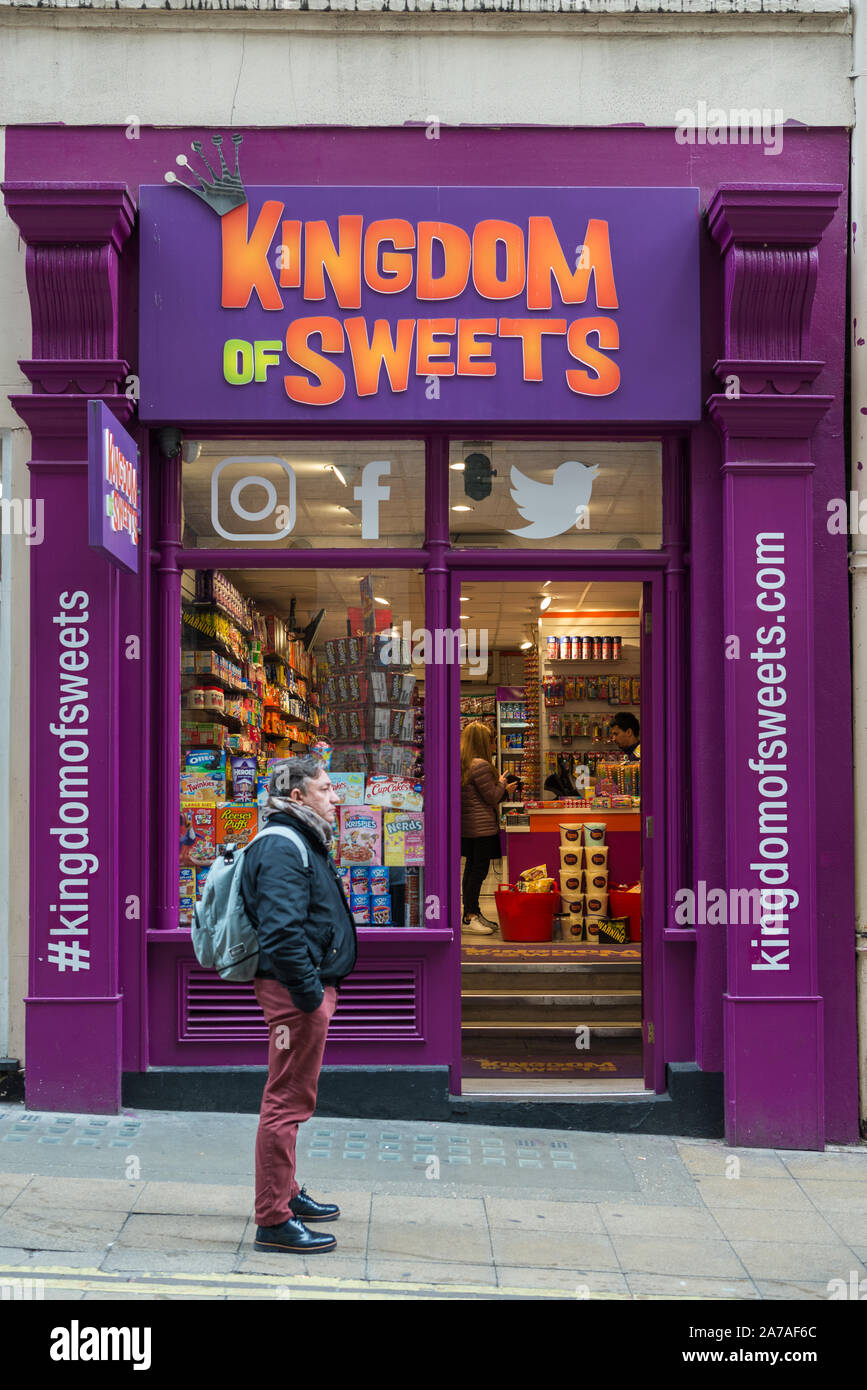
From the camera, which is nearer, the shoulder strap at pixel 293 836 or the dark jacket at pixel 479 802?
the shoulder strap at pixel 293 836

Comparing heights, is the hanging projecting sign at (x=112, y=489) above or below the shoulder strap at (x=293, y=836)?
above

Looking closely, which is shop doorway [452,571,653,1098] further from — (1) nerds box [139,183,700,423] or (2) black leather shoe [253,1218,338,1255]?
(2) black leather shoe [253,1218,338,1255]

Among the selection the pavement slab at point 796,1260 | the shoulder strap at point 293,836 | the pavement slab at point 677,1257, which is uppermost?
the shoulder strap at point 293,836

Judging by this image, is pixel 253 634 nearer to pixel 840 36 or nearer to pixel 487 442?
pixel 487 442

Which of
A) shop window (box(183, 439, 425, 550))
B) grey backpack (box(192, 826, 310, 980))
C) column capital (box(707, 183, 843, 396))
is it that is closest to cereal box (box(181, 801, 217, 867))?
shop window (box(183, 439, 425, 550))

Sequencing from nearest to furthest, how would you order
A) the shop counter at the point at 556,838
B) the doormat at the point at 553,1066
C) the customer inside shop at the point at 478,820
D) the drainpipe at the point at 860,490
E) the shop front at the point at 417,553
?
the shop front at the point at 417,553 < the drainpipe at the point at 860,490 < the doormat at the point at 553,1066 < the customer inside shop at the point at 478,820 < the shop counter at the point at 556,838

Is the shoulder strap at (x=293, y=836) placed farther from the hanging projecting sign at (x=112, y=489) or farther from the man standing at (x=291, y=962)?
the hanging projecting sign at (x=112, y=489)

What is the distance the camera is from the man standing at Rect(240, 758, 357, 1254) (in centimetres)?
511

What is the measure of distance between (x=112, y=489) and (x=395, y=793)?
2395mm

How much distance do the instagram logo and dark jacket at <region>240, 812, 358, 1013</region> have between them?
2774mm

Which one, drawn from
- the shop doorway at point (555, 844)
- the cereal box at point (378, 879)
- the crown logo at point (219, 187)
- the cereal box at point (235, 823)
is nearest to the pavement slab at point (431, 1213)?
the shop doorway at point (555, 844)

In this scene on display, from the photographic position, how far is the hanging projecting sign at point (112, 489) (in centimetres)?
657

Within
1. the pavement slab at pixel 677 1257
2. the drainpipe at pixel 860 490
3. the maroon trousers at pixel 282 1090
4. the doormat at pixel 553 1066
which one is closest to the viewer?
the maroon trousers at pixel 282 1090

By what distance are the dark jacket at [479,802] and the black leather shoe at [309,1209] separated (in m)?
6.02
